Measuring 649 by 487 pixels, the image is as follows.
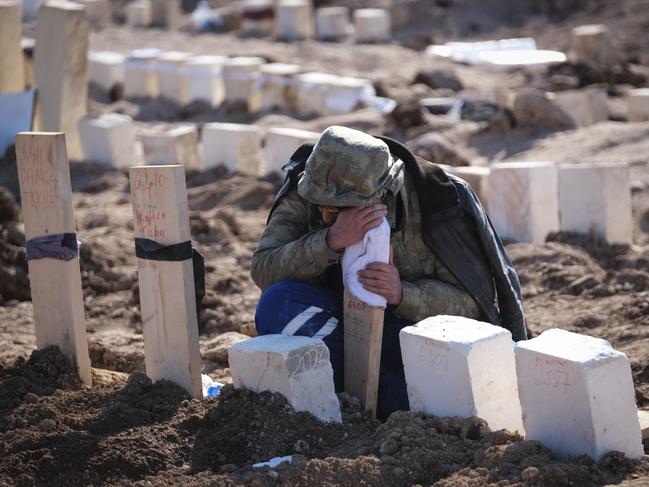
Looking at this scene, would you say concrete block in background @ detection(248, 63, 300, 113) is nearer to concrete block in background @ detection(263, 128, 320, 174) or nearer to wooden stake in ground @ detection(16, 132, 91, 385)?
concrete block in background @ detection(263, 128, 320, 174)

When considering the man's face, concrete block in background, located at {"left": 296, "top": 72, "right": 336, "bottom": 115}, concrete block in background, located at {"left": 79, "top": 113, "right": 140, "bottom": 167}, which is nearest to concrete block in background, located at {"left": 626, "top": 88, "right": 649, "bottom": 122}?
concrete block in background, located at {"left": 296, "top": 72, "right": 336, "bottom": 115}

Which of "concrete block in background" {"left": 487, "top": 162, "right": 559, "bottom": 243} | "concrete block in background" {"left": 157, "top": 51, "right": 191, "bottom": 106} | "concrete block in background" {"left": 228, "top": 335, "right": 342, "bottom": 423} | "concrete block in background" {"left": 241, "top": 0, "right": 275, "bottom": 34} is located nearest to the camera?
"concrete block in background" {"left": 228, "top": 335, "right": 342, "bottom": 423}

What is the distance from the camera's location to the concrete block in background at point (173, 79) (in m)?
13.8

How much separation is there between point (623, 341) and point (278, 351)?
2.19 metres

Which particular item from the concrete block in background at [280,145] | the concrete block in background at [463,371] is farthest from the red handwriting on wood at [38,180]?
the concrete block in background at [280,145]

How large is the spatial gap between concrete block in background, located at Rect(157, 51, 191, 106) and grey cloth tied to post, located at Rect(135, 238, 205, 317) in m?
9.60

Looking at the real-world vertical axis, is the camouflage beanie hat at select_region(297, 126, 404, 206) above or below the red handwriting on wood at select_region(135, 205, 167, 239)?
above

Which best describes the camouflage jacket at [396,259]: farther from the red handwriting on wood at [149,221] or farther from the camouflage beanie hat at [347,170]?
the red handwriting on wood at [149,221]

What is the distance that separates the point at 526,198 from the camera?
23.3 ft

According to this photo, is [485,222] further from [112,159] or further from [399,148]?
[112,159]

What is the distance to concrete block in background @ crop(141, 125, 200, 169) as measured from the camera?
9750 millimetres

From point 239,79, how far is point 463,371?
9.80 meters

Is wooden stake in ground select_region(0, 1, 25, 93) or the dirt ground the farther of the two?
wooden stake in ground select_region(0, 1, 25, 93)

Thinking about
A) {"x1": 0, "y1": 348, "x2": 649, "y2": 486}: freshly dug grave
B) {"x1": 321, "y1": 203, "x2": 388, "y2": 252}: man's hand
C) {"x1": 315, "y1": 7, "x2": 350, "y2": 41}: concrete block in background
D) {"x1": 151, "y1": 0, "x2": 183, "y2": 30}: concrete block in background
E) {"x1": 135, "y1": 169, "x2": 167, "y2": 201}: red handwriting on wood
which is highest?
{"x1": 151, "y1": 0, "x2": 183, "y2": 30}: concrete block in background
